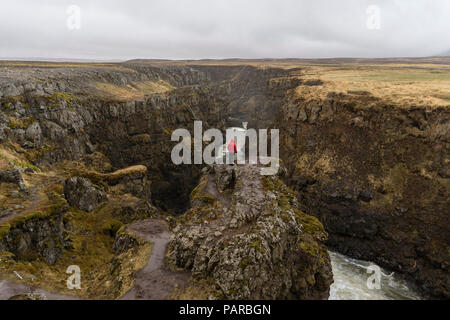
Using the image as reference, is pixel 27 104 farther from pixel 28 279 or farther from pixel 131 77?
pixel 131 77

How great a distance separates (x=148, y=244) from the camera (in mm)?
24562

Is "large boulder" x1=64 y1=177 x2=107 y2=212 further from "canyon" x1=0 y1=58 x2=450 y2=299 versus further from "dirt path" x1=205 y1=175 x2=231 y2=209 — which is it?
"dirt path" x1=205 y1=175 x2=231 y2=209

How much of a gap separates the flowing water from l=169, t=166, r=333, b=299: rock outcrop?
11263 millimetres

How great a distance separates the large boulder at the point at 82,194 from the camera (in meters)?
34.8

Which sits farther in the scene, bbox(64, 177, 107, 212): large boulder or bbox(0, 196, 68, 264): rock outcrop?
bbox(64, 177, 107, 212): large boulder

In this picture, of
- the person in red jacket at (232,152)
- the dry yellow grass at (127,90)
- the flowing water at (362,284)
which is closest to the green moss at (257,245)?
the person in red jacket at (232,152)

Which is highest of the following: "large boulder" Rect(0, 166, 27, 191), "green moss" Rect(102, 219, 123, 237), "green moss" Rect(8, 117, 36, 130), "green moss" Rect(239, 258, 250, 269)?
"green moss" Rect(8, 117, 36, 130)

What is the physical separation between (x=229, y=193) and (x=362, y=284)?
2263cm


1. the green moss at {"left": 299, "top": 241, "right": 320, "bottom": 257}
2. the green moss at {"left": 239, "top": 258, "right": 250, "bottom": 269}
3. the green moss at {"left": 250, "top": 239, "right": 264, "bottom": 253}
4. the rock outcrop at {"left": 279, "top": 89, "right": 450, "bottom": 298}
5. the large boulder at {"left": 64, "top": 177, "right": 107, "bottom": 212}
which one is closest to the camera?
the green moss at {"left": 239, "top": 258, "right": 250, "bottom": 269}

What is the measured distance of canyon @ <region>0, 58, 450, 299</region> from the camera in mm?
20828

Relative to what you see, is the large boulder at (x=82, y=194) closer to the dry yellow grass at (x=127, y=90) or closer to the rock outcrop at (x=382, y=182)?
the dry yellow grass at (x=127, y=90)

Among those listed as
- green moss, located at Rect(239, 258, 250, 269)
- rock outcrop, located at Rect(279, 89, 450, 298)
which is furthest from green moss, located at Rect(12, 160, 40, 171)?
rock outcrop, located at Rect(279, 89, 450, 298)

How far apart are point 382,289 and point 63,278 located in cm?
3699

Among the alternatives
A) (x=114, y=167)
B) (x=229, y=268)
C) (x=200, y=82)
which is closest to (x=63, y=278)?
(x=229, y=268)
